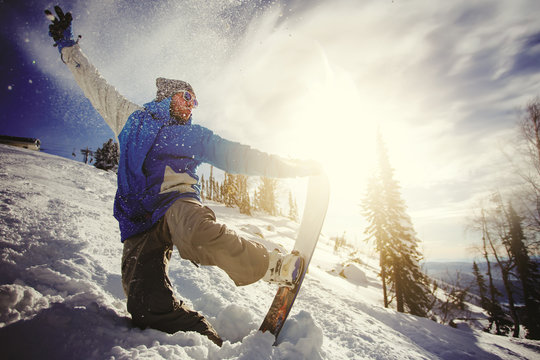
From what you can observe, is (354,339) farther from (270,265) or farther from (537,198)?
(537,198)

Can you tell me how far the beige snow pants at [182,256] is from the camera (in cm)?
131

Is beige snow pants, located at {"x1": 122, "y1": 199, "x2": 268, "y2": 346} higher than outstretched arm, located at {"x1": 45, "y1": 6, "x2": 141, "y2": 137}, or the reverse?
outstretched arm, located at {"x1": 45, "y1": 6, "x2": 141, "y2": 137}

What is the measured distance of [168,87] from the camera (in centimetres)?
189

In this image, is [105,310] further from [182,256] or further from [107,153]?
[107,153]

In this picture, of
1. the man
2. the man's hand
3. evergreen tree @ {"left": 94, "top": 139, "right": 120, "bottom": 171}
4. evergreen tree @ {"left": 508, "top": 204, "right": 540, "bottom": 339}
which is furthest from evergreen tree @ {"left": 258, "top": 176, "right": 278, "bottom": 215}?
the man

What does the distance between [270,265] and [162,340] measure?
2.46 ft

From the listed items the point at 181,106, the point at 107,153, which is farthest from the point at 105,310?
the point at 107,153

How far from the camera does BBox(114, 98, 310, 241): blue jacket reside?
59.2 inches

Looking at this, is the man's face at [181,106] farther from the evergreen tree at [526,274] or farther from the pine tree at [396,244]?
the evergreen tree at [526,274]

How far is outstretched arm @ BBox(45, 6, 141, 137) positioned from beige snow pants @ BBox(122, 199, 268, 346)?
113 centimetres

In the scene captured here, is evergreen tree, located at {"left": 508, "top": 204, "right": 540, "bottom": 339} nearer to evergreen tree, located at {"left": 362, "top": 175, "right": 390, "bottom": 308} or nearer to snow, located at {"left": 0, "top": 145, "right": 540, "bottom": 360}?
evergreen tree, located at {"left": 362, "top": 175, "right": 390, "bottom": 308}

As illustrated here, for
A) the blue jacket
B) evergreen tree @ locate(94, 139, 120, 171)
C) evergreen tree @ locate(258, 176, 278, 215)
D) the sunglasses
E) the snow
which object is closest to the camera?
the snow

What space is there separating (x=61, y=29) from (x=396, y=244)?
14.3 m

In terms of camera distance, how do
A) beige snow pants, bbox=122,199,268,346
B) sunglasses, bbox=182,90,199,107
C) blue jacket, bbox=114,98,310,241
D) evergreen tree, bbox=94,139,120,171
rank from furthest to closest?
evergreen tree, bbox=94,139,120,171 → sunglasses, bbox=182,90,199,107 → blue jacket, bbox=114,98,310,241 → beige snow pants, bbox=122,199,268,346
